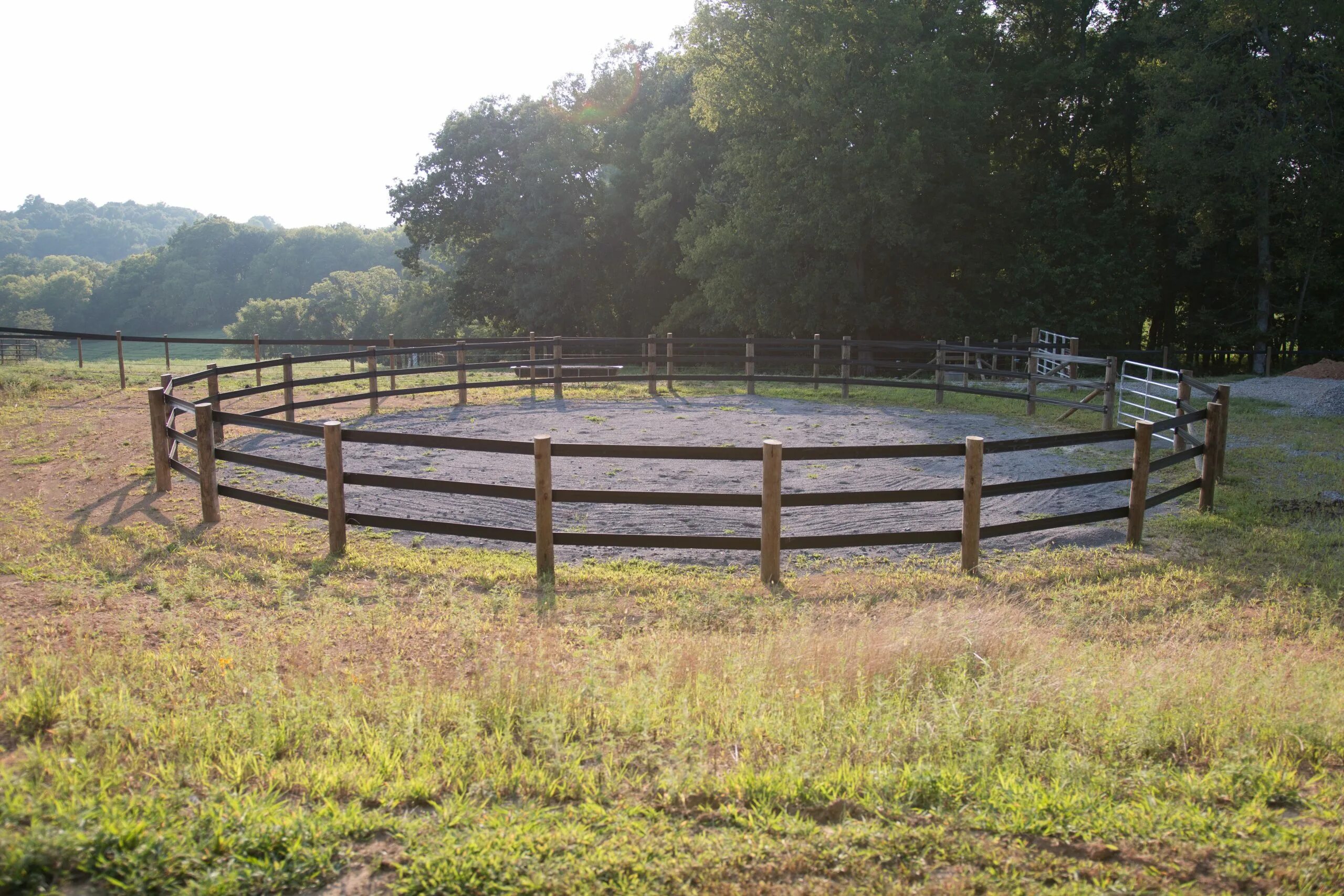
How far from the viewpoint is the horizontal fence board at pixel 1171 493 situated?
28.6 ft

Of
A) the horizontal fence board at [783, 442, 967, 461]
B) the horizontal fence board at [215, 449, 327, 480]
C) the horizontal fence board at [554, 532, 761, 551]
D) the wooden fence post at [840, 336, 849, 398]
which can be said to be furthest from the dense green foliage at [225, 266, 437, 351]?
the horizontal fence board at [783, 442, 967, 461]

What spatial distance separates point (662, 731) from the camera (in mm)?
4223

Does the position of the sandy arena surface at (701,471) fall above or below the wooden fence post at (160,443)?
below

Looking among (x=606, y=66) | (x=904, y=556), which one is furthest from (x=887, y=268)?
(x=904, y=556)

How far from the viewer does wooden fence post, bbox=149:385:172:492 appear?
1032 centimetres

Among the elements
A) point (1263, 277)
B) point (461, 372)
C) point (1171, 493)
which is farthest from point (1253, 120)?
point (461, 372)

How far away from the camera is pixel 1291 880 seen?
10.3ft

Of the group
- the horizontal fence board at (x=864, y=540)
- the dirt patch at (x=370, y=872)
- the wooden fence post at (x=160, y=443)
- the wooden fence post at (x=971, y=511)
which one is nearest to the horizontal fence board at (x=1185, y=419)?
the wooden fence post at (x=971, y=511)

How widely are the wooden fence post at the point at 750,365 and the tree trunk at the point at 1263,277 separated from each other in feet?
61.5

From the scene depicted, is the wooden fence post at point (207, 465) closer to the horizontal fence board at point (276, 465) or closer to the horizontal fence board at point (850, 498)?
the horizontal fence board at point (276, 465)

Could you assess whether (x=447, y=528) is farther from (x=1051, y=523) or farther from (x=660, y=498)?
(x=1051, y=523)

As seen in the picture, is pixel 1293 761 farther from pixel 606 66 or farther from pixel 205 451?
pixel 606 66

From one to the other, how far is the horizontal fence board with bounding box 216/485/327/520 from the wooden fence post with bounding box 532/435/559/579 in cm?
210

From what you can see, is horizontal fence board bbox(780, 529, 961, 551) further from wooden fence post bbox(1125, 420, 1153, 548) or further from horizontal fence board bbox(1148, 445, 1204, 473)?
horizontal fence board bbox(1148, 445, 1204, 473)
